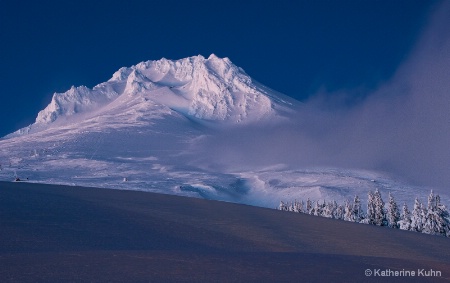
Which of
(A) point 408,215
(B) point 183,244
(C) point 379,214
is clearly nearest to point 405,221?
(A) point 408,215

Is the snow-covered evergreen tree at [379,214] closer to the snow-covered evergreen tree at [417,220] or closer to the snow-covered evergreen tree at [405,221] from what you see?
the snow-covered evergreen tree at [405,221]

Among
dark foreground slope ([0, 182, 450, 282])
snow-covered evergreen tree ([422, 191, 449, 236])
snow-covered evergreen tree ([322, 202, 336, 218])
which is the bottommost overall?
dark foreground slope ([0, 182, 450, 282])

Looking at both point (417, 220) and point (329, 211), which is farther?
point (329, 211)

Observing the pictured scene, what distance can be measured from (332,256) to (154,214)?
807 centimetres

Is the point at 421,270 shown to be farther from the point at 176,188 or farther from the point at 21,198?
the point at 176,188

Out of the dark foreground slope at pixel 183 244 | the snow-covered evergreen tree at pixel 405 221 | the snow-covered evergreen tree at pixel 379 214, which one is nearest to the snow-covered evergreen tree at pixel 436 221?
the snow-covered evergreen tree at pixel 405 221

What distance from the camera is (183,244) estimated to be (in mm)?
15500

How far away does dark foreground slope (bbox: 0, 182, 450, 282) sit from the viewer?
11.7m

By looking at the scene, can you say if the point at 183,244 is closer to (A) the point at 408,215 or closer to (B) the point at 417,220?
(B) the point at 417,220

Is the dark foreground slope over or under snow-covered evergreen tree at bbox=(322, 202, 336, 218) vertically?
under

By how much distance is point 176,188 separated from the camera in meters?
160

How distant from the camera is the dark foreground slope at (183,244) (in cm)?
1171

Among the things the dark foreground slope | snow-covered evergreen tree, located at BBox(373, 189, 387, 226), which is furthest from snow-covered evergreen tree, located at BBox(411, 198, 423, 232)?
the dark foreground slope

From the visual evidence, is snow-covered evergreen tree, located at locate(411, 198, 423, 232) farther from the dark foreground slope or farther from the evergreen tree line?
the dark foreground slope
